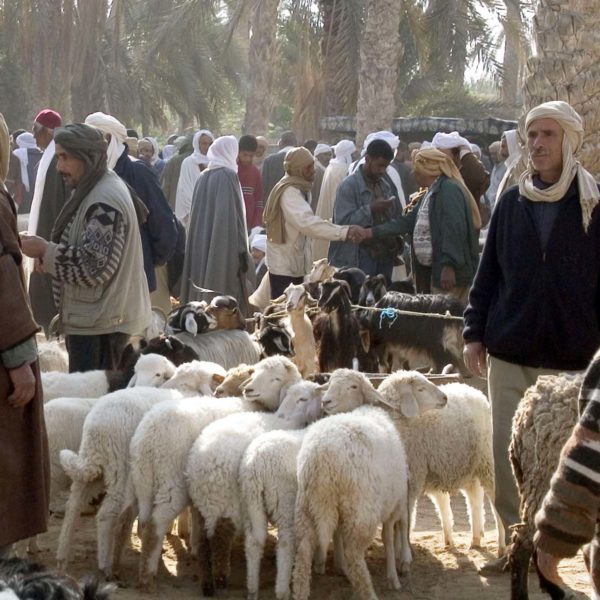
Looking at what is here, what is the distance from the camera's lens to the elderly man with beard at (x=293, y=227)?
11.2 meters

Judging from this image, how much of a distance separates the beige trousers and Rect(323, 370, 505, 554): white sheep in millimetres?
524

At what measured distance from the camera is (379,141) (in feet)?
37.8

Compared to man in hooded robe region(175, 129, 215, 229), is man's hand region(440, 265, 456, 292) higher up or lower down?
lower down

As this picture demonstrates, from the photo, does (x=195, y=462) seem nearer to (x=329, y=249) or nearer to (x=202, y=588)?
(x=202, y=588)

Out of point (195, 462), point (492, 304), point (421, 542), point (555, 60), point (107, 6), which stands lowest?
point (421, 542)

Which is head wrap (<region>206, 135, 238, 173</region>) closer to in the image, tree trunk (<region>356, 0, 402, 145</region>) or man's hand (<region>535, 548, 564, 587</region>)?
man's hand (<region>535, 548, 564, 587</region>)

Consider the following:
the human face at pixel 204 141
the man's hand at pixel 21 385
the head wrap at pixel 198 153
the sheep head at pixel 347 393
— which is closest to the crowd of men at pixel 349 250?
the man's hand at pixel 21 385

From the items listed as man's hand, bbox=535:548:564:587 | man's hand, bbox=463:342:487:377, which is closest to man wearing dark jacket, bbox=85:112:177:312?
man's hand, bbox=463:342:487:377

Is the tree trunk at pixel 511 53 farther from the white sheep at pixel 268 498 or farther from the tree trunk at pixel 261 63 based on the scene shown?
the white sheep at pixel 268 498

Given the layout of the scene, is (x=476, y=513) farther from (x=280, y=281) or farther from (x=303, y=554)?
(x=280, y=281)

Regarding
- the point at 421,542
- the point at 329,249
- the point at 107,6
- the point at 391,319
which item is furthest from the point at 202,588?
the point at 107,6

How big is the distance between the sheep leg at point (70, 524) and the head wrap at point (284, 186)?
201 inches

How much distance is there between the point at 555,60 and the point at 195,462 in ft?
20.3

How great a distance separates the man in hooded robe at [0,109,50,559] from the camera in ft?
15.6
